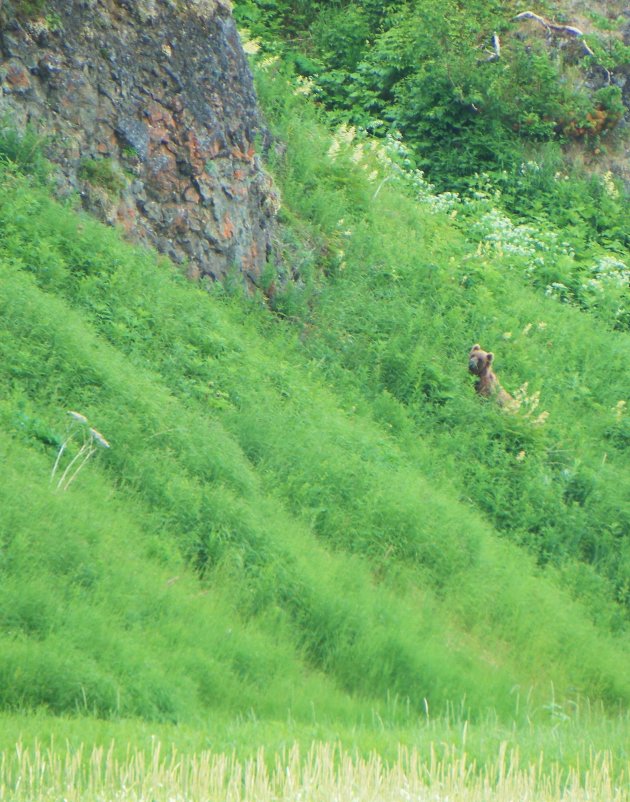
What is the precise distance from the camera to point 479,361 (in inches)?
520

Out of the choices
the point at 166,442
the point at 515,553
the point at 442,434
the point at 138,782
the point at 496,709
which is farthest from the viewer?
the point at 442,434

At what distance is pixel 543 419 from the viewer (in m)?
12.9

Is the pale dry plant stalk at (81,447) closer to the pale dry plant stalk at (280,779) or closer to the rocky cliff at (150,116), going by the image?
the pale dry plant stalk at (280,779)

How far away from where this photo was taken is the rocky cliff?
40.1 feet

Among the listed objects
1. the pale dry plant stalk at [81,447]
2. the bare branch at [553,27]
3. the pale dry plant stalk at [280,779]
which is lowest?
the pale dry plant stalk at [81,447]

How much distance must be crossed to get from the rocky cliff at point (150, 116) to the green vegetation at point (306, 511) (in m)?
0.47

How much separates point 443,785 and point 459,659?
3.55 m

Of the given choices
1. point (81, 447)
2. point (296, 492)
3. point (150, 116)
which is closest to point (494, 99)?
point (150, 116)

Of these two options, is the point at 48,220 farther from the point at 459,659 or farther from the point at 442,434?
the point at 459,659

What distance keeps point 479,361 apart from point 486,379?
0.22m

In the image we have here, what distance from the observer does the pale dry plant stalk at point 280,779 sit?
5172 mm

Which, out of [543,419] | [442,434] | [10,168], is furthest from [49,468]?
[543,419]

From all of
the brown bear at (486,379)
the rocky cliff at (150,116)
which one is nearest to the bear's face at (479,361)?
the brown bear at (486,379)

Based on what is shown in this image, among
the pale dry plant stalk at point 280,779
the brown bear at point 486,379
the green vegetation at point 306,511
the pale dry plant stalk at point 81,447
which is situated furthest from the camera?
the brown bear at point 486,379
